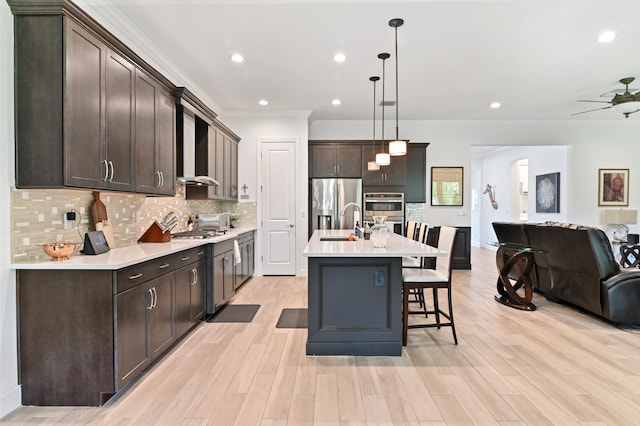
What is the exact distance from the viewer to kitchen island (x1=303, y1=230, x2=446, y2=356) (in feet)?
8.97

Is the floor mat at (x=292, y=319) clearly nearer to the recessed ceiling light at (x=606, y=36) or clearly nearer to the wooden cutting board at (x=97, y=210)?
the wooden cutting board at (x=97, y=210)

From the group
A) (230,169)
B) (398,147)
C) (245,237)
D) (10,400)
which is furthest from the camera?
(230,169)

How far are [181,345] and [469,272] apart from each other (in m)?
5.25

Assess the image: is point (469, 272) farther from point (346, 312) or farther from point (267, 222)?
point (346, 312)

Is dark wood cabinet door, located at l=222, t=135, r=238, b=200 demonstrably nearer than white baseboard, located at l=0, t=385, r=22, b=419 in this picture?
No

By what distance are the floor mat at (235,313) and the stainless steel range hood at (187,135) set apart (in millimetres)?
1559

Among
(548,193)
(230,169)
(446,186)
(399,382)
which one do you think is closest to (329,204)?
(230,169)

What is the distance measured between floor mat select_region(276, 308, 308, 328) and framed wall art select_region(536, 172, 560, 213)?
620cm

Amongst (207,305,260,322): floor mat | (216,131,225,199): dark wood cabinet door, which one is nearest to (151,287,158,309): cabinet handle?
(207,305,260,322): floor mat

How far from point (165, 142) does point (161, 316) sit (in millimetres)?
1683

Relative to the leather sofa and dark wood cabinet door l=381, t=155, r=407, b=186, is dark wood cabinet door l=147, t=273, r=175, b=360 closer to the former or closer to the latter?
the leather sofa

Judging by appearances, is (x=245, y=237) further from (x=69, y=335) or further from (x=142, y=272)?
(x=69, y=335)

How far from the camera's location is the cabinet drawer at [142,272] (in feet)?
6.89

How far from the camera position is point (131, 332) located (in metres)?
2.20
